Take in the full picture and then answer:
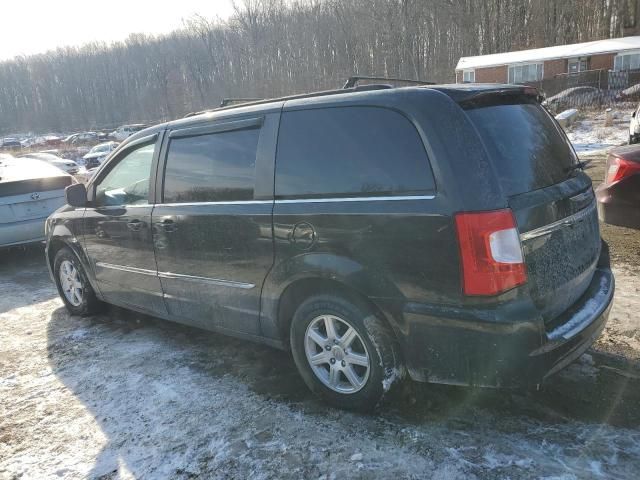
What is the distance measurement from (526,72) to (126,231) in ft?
142

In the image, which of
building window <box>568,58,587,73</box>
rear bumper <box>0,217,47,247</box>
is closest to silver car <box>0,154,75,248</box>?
rear bumper <box>0,217,47,247</box>

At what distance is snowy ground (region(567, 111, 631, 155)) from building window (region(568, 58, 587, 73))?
739 inches

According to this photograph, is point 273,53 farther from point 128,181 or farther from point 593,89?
point 128,181

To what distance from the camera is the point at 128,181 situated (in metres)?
4.26

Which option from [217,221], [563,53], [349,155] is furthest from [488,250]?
[563,53]

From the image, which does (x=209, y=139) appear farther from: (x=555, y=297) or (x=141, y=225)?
(x=555, y=297)

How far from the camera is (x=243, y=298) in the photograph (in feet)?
10.8

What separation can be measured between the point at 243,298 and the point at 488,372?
1.64 metres

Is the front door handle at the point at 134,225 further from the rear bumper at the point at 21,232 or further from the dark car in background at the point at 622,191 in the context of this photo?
the dark car in background at the point at 622,191

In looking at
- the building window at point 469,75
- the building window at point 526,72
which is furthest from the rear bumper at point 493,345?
the building window at point 469,75

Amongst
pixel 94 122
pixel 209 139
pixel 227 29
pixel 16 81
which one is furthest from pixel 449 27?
pixel 16 81

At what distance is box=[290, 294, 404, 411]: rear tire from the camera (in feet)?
8.89

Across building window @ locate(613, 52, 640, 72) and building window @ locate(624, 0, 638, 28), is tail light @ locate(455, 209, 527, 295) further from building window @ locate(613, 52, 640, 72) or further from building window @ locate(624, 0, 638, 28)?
building window @ locate(624, 0, 638, 28)

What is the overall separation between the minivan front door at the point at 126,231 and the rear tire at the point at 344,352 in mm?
1552
